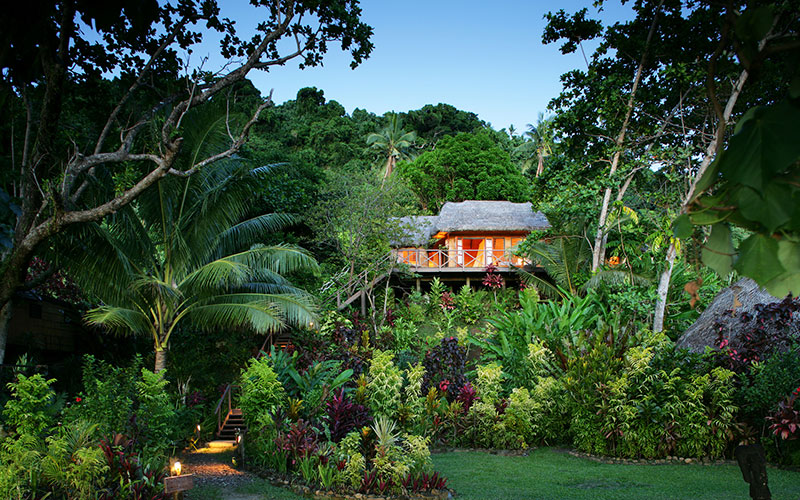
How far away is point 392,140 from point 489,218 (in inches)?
531

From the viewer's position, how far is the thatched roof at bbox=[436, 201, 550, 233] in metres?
22.4

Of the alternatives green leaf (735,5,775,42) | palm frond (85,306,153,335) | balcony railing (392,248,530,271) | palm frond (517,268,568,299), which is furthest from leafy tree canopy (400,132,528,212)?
green leaf (735,5,775,42)

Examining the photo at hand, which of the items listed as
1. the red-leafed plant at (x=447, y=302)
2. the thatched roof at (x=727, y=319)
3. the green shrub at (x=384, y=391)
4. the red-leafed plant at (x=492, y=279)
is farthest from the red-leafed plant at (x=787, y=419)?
the red-leafed plant at (x=492, y=279)

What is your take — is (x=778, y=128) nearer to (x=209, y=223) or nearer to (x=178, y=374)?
Answer: (x=209, y=223)

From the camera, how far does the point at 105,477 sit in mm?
5676

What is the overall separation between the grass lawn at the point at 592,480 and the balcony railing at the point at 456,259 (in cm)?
1243

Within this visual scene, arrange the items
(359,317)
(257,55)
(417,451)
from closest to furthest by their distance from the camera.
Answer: (417,451) → (257,55) → (359,317)

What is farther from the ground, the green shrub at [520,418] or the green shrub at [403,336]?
the green shrub at [403,336]

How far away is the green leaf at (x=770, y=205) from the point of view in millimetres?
773

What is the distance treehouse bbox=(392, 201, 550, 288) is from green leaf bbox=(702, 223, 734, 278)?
1972 centimetres

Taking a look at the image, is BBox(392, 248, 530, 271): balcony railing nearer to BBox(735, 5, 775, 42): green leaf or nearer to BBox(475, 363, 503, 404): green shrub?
BBox(475, 363, 503, 404): green shrub

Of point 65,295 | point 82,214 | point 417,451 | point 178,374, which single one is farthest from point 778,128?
point 65,295

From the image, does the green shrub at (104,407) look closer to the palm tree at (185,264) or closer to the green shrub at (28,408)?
the green shrub at (28,408)

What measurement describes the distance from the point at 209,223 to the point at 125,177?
2.47 metres
